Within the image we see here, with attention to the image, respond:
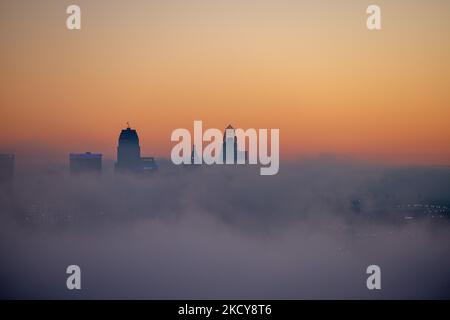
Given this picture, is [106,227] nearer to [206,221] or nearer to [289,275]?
[206,221]

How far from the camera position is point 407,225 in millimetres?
42094

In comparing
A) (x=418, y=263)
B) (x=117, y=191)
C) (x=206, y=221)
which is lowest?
(x=418, y=263)

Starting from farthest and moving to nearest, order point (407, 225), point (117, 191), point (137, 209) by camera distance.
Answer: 1. point (407, 225)
2. point (137, 209)
3. point (117, 191)

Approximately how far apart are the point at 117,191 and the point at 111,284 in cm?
621

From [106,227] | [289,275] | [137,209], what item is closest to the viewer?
[289,275]

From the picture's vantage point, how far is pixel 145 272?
1054 inches

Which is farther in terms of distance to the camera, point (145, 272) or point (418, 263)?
point (418, 263)
